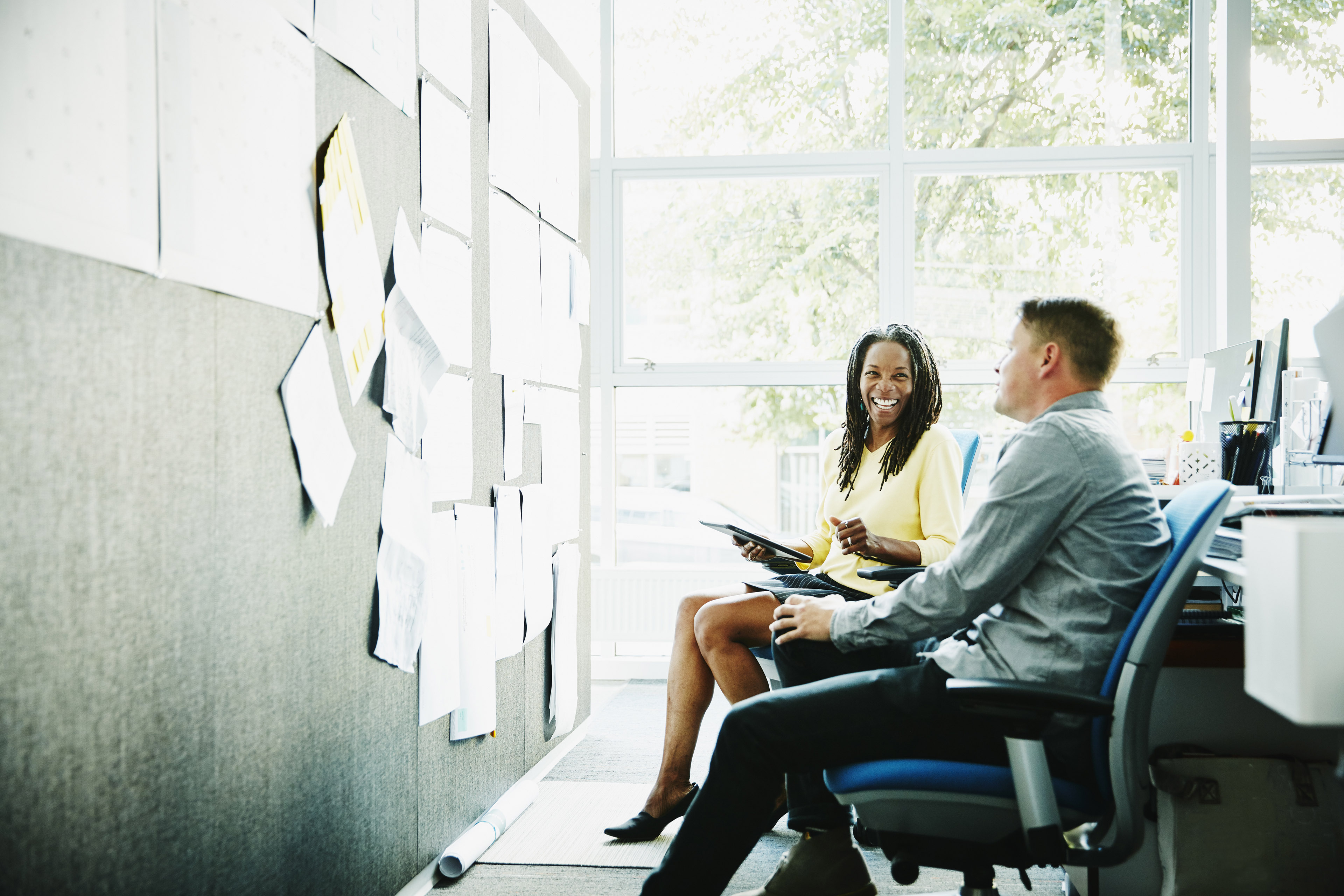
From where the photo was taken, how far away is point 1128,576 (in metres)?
1.31

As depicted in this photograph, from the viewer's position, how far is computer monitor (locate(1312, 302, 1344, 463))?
6.40ft

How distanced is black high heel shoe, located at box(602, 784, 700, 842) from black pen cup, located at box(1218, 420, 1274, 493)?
148 centimetres

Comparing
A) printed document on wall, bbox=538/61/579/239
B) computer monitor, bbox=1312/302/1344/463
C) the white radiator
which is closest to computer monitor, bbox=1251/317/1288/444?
computer monitor, bbox=1312/302/1344/463

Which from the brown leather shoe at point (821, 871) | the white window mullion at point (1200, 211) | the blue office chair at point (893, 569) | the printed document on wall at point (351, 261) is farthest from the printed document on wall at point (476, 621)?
the white window mullion at point (1200, 211)

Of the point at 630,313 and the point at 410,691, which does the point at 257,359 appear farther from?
the point at 630,313

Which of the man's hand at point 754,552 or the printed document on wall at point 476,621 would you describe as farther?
the man's hand at point 754,552

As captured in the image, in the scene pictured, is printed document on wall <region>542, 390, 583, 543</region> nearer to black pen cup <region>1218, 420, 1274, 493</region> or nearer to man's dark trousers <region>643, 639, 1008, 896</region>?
man's dark trousers <region>643, 639, 1008, 896</region>

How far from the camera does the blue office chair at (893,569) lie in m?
1.85

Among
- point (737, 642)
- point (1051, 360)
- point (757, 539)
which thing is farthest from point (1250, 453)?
point (737, 642)

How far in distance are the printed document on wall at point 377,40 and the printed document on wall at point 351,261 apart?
0.42ft

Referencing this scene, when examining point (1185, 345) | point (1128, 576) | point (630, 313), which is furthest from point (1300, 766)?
point (630, 313)

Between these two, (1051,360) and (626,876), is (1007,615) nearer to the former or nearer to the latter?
(1051,360)

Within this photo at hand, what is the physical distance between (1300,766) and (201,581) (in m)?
1.79

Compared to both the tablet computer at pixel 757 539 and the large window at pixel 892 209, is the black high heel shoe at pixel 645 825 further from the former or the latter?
the large window at pixel 892 209
